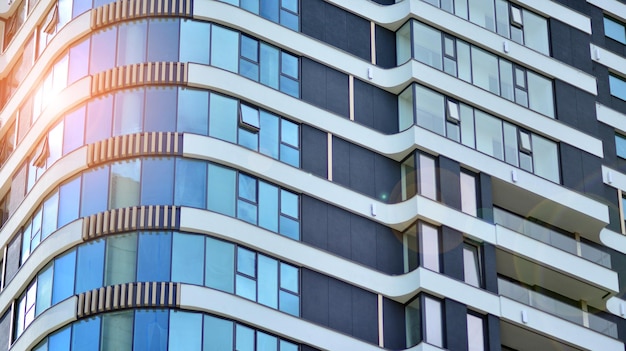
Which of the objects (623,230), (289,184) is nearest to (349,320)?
(289,184)

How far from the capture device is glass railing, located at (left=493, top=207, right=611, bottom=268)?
63.1 m

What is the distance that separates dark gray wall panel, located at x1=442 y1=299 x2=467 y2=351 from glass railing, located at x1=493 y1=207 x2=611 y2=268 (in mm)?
5396

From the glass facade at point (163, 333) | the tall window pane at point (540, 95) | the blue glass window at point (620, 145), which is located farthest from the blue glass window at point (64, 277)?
the blue glass window at point (620, 145)

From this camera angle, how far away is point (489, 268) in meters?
60.2

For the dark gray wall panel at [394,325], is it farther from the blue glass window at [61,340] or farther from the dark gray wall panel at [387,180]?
the blue glass window at [61,340]

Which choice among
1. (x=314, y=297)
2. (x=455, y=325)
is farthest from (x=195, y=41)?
(x=455, y=325)

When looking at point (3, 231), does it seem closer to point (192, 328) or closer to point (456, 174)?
point (192, 328)

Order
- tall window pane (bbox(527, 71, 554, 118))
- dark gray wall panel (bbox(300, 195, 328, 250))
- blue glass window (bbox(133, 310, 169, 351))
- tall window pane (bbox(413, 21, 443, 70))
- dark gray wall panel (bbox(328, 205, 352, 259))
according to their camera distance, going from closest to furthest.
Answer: blue glass window (bbox(133, 310, 169, 351)), dark gray wall panel (bbox(300, 195, 328, 250)), dark gray wall panel (bbox(328, 205, 352, 259)), tall window pane (bbox(413, 21, 443, 70)), tall window pane (bbox(527, 71, 554, 118))

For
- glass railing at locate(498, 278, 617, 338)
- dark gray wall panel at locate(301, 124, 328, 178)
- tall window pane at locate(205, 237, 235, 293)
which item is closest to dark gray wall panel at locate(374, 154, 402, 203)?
dark gray wall panel at locate(301, 124, 328, 178)

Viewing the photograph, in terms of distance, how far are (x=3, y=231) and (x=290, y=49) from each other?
43.3 feet

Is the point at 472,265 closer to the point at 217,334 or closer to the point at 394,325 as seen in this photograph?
the point at 394,325

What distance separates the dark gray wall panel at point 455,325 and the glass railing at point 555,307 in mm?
3285

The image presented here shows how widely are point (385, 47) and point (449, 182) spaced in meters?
6.25

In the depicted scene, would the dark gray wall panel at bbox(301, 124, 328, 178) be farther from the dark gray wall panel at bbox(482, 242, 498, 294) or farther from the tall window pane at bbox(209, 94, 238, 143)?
the dark gray wall panel at bbox(482, 242, 498, 294)
